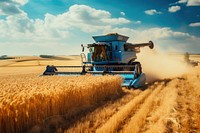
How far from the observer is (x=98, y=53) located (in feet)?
63.3

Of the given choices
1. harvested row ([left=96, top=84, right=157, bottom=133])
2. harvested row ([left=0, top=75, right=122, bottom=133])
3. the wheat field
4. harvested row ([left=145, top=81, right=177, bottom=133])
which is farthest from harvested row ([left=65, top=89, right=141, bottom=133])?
harvested row ([left=145, top=81, right=177, bottom=133])

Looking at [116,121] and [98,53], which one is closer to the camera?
[116,121]

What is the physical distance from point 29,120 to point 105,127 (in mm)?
1935

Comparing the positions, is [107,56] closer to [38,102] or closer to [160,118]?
[160,118]

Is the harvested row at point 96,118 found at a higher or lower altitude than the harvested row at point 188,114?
higher

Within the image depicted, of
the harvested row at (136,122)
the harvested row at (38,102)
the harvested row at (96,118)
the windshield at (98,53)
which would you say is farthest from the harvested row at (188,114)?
the windshield at (98,53)

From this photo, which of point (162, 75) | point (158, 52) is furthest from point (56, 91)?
point (158, 52)

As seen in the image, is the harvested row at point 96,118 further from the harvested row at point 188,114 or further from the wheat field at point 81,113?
the harvested row at point 188,114

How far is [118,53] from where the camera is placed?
18.9 m

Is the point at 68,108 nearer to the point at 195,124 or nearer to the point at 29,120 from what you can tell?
the point at 29,120

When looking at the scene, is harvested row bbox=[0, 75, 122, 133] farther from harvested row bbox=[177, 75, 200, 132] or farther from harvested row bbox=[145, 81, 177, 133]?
harvested row bbox=[177, 75, 200, 132]

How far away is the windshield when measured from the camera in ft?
62.4

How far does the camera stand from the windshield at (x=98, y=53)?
19.0m

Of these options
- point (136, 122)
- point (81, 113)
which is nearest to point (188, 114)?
point (136, 122)
